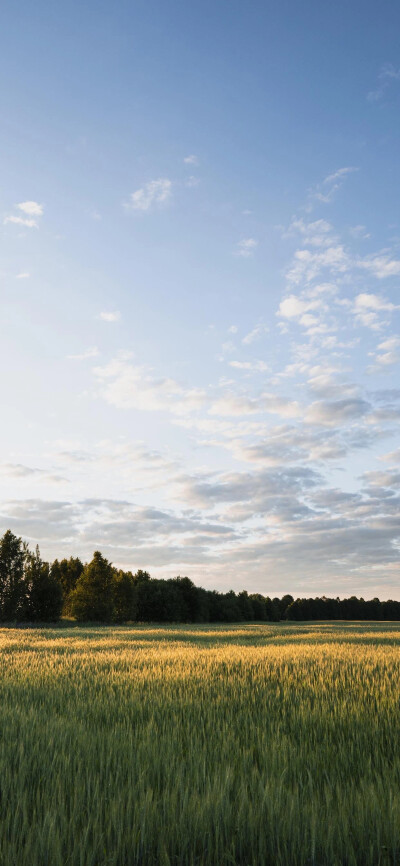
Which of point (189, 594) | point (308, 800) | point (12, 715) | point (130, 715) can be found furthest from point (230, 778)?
point (189, 594)

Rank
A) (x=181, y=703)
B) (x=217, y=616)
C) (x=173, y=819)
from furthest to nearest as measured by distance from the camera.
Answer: (x=217, y=616), (x=181, y=703), (x=173, y=819)

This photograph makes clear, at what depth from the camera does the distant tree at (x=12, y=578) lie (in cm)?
5831

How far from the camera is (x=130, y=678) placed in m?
8.41

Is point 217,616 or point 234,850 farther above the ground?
point 234,850

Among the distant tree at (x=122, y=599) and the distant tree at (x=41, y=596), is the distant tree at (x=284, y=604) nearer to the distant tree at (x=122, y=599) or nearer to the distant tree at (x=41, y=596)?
the distant tree at (x=122, y=599)

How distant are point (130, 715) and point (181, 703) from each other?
657 millimetres

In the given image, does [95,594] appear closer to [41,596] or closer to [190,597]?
[41,596]

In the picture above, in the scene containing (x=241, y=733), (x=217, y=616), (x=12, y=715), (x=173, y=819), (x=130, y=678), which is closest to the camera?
(x=173, y=819)

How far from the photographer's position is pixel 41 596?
60875 mm

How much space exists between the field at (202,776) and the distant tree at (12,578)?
187ft

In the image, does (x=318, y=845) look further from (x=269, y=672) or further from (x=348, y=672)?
(x=348, y=672)

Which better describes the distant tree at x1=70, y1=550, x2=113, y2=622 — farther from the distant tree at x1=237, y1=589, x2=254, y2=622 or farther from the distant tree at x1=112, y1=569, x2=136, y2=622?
the distant tree at x1=237, y1=589, x2=254, y2=622

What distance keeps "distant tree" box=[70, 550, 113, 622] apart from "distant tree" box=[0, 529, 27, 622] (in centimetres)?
632

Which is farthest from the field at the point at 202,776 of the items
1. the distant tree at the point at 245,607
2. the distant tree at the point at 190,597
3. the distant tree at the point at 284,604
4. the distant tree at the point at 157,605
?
the distant tree at the point at 284,604
